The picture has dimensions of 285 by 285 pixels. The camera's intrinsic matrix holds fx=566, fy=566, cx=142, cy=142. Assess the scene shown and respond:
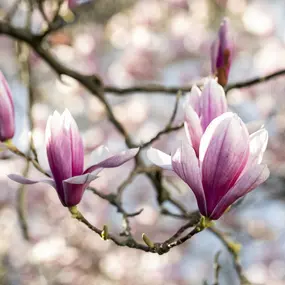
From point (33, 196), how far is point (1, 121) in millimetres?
3380

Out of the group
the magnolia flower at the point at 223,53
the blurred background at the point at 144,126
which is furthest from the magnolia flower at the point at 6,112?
the blurred background at the point at 144,126

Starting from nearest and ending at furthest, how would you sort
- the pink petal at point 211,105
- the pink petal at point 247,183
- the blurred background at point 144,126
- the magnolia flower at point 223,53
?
1. the pink petal at point 247,183
2. the pink petal at point 211,105
3. the magnolia flower at point 223,53
4. the blurred background at point 144,126

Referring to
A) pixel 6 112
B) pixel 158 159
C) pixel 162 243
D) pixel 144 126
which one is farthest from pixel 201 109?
pixel 144 126

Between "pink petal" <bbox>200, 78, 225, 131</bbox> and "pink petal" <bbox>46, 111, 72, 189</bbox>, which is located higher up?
"pink petal" <bbox>200, 78, 225, 131</bbox>

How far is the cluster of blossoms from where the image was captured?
0.81 m

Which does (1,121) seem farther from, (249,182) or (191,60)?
(191,60)

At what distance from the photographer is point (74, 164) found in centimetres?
88

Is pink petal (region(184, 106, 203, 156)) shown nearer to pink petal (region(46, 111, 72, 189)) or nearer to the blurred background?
pink petal (region(46, 111, 72, 189))

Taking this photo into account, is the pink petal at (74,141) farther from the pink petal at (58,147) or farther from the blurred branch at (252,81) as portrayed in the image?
the blurred branch at (252,81)

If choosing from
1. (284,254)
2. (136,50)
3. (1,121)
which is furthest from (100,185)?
(1,121)

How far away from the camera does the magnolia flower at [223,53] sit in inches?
44.6

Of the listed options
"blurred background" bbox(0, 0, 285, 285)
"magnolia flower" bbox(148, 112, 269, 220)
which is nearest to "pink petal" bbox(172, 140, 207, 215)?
"magnolia flower" bbox(148, 112, 269, 220)

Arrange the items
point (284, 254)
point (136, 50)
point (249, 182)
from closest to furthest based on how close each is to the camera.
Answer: point (249, 182) < point (136, 50) < point (284, 254)

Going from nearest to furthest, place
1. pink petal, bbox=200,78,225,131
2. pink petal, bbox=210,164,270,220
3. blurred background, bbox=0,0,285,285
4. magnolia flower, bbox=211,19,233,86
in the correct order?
pink petal, bbox=210,164,270,220
pink petal, bbox=200,78,225,131
magnolia flower, bbox=211,19,233,86
blurred background, bbox=0,0,285,285
